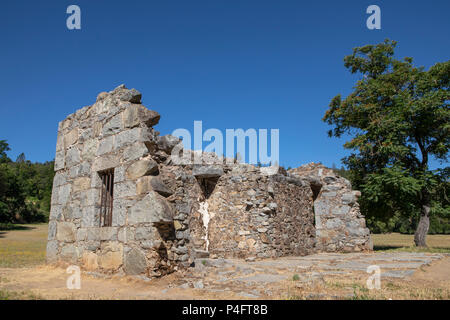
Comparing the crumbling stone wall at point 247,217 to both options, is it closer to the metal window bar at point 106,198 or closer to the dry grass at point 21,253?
the metal window bar at point 106,198

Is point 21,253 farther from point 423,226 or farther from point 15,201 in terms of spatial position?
point 15,201

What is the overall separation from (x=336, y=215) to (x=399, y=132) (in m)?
4.52

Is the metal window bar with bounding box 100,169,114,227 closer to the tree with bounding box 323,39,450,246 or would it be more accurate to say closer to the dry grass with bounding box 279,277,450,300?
the dry grass with bounding box 279,277,450,300

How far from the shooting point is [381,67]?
16.7 metres

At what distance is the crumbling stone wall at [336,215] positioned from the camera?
42.3ft

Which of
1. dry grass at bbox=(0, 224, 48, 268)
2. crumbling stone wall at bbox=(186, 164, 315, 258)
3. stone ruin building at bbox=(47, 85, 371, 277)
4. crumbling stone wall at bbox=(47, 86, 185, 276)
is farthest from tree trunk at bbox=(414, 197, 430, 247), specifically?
dry grass at bbox=(0, 224, 48, 268)

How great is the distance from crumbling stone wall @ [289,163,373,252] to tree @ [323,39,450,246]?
1280mm

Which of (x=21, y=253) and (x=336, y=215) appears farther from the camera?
(x=336, y=215)

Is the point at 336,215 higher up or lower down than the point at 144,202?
lower down

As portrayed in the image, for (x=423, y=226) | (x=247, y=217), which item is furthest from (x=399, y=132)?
(x=247, y=217)

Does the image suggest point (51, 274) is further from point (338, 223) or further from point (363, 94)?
point (363, 94)

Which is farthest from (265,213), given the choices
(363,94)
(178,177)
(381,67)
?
(381,67)

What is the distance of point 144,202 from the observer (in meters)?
5.83

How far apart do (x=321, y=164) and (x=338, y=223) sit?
265cm
